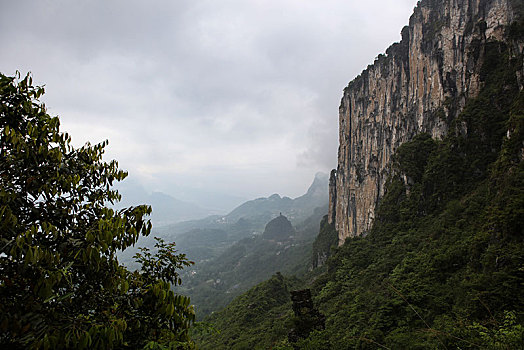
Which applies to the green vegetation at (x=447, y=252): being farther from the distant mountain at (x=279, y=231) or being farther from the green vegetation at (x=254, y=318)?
the distant mountain at (x=279, y=231)

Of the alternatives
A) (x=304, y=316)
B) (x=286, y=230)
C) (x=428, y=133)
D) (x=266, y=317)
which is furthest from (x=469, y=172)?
(x=286, y=230)

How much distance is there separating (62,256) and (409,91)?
4836 cm

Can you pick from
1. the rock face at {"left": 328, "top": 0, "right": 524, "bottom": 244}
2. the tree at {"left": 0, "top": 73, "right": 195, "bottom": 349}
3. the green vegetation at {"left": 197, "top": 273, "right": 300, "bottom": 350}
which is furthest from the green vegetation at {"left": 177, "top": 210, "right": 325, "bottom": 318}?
the tree at {"left": 0, "top": 73, "right": 195, "bottom": 349}

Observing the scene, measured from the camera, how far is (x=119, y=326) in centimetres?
266

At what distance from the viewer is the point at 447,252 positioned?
53.5 feet

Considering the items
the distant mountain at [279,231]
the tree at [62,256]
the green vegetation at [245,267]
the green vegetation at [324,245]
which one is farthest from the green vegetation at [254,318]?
the distant mountain at [279,231]

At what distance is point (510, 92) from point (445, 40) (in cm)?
1580

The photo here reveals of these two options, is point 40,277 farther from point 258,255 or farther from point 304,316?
point 258,255

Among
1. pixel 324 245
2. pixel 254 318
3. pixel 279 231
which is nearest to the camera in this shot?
pixel 254 318

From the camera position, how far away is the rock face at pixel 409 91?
28578 millimetres

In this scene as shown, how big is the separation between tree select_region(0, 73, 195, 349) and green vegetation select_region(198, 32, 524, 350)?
351cm

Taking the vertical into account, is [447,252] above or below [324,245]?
above

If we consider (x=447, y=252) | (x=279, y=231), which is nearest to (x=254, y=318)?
(x=447, y=252)

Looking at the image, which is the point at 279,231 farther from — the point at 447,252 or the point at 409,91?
the point at 447,252
